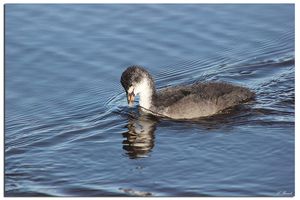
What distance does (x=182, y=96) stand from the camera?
1438 cm

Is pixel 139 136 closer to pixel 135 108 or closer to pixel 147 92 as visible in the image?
pixel 147 92

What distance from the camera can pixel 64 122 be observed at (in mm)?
14422

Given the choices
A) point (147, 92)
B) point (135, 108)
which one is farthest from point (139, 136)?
point (135, 108)

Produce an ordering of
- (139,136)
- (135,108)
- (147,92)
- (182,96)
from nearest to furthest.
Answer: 1. (139,136)
2. (182,96)
3. (147,92)
4. (135,108)

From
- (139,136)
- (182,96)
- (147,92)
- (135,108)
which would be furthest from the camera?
(135,108)

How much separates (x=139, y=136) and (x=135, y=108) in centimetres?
130

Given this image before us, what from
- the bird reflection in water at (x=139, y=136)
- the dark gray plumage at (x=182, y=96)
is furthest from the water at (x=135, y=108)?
the dark gray plumage at (x=182, y=96)

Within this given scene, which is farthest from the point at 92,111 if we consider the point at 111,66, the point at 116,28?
the point at 116,28

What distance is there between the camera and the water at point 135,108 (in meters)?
12.1

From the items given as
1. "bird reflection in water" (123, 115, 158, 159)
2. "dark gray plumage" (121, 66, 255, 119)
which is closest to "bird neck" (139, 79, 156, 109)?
"dark gray plumage" (121, 66, 255, 119)

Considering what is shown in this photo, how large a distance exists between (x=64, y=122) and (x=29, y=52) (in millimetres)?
2737

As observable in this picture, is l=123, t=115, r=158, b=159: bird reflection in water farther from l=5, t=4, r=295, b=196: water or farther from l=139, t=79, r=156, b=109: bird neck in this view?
l=139, t=79, r=156, b=109: bird neck

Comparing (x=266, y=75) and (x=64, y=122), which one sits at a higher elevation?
(x=266, y=75)

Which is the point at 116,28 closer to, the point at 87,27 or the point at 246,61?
the point at 87,27
